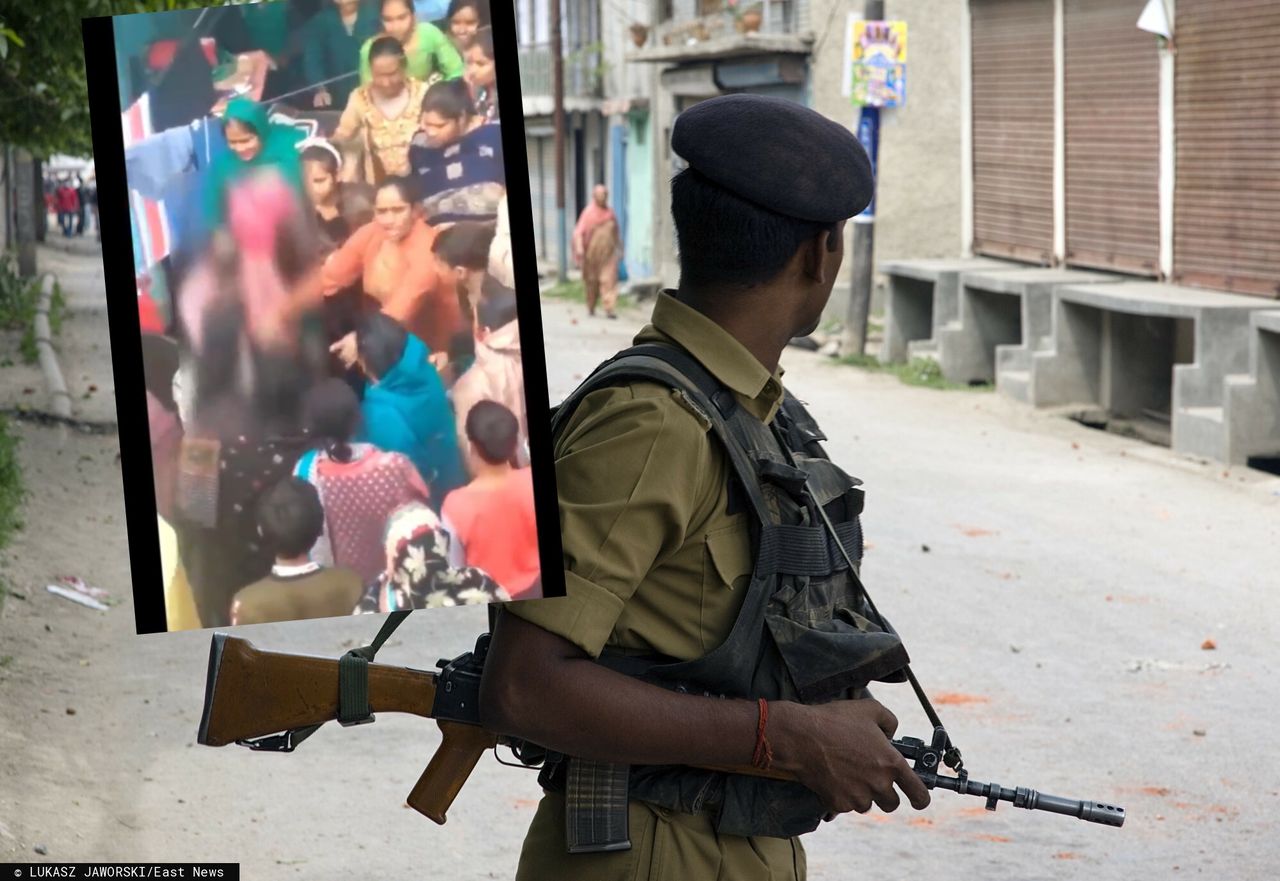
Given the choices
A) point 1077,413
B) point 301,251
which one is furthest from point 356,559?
point 1077,413

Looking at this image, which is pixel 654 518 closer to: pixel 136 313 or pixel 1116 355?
pixel 136 313

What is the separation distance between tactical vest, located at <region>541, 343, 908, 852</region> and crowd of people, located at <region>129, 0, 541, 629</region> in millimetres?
304

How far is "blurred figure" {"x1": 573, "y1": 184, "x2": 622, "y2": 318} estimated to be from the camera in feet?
83.7

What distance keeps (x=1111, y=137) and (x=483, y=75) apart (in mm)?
14352

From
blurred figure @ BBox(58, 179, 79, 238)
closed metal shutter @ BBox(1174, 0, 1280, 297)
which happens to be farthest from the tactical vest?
blurred figure @ BBox(58, 179, 79, 238)

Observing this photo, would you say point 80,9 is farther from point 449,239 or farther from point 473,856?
point 449,239

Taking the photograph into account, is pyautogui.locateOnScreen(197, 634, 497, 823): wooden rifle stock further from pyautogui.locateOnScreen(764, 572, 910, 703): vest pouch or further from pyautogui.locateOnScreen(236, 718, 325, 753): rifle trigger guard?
pyautogui.locateOnScreen(764, 572, 910, 703): vest pouch

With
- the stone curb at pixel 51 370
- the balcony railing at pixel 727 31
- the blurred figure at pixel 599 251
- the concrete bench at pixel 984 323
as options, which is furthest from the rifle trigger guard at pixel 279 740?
the blurred figure at pixel 599 251

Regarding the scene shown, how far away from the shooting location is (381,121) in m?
1.68

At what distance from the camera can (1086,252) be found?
15.9 m

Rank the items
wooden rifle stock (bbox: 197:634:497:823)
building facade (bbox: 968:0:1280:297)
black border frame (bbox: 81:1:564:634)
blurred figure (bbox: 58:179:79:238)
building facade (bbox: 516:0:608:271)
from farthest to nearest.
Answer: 1. blurred figure (bbox: 58:179:79:238)
2. building facade (bbox: 516:0:608:271)
3. building facade (bbox: 968:0:1280:297)
4. wooden rifle stock (bbox: 197:634:497:823)
5. black border frame (bbox: 81:1:564:634)

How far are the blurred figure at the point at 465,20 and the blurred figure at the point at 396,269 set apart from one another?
148 mm

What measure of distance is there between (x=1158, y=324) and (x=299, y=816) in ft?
35.7

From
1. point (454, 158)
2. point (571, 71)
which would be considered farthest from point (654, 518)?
point (571, 71)
